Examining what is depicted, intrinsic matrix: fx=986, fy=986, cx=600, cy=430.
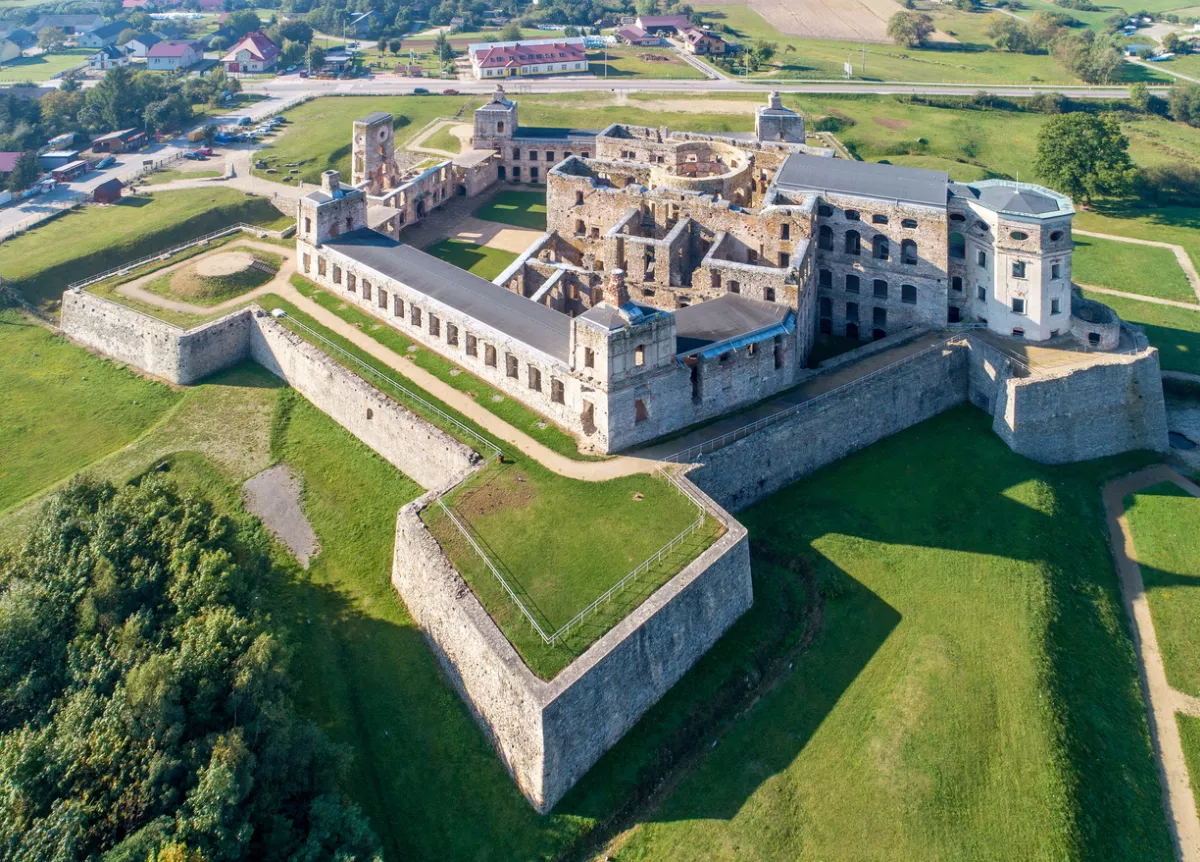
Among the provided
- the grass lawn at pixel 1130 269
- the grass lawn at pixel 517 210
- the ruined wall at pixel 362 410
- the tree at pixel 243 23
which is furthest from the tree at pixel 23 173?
the grass lawn at pixel 1130 269

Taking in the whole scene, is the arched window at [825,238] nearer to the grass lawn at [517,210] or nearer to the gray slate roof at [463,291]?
the gray slate roof at [463,291]

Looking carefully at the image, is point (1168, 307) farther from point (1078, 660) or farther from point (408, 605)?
point (408, 605)

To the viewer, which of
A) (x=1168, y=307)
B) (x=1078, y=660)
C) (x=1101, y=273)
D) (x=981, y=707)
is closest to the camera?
(x=981, y=707)

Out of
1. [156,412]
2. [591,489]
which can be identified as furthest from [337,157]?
[591,489]

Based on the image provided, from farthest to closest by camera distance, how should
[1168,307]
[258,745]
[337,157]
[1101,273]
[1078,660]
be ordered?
[337,157], [1101,273], [1168,307], [1078,660], [258,745]

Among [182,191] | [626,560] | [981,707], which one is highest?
[182,191]

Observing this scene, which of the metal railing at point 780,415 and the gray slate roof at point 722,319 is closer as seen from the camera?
the metal railing at point 780,415

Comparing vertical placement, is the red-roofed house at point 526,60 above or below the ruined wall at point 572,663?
above
